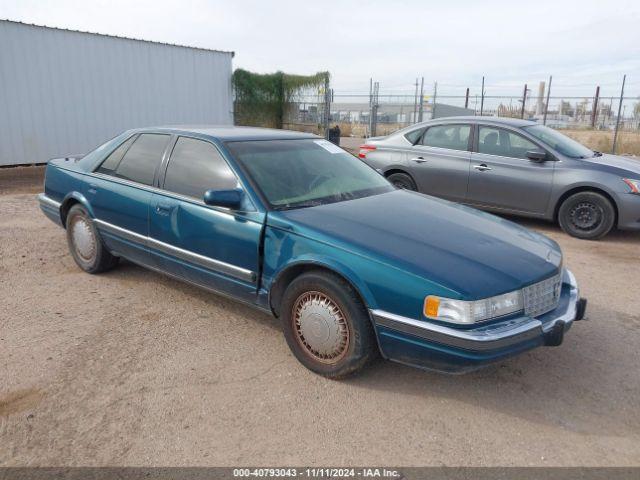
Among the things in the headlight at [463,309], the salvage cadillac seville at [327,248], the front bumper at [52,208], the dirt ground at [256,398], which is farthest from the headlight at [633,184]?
the front bumper at [52,208]

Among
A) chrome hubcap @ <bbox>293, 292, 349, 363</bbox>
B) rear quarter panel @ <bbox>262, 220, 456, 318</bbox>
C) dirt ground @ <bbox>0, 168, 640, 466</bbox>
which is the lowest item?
dirt ground @ <bbox>0, 168, 640, 466</bbox>

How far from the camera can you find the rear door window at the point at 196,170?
370 centimetres

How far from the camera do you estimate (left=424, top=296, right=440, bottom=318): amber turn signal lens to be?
2689mm

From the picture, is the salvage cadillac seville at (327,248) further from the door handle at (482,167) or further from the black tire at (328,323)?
the door handle at (482,167)

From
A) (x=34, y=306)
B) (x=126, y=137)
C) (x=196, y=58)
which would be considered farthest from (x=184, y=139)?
(x=196, y=58)

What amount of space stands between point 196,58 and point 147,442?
14.3 meters

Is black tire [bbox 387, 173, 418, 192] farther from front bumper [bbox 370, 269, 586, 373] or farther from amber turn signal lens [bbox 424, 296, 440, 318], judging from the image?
amber turn signal lens [bbox 424, 296, 440, 318]

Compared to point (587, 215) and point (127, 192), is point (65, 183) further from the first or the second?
point (587, 215)

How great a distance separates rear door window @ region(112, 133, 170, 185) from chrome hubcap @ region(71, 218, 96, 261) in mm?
661

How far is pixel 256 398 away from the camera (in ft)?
9.83

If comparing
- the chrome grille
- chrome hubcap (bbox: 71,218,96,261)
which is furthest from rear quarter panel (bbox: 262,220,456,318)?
chrome hubcap (bbox: 71,218,96,261)

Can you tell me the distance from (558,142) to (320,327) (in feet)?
17.9

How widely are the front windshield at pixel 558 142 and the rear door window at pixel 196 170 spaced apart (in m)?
4.89

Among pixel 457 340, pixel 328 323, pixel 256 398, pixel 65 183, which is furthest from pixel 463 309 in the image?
pixel 65 183
